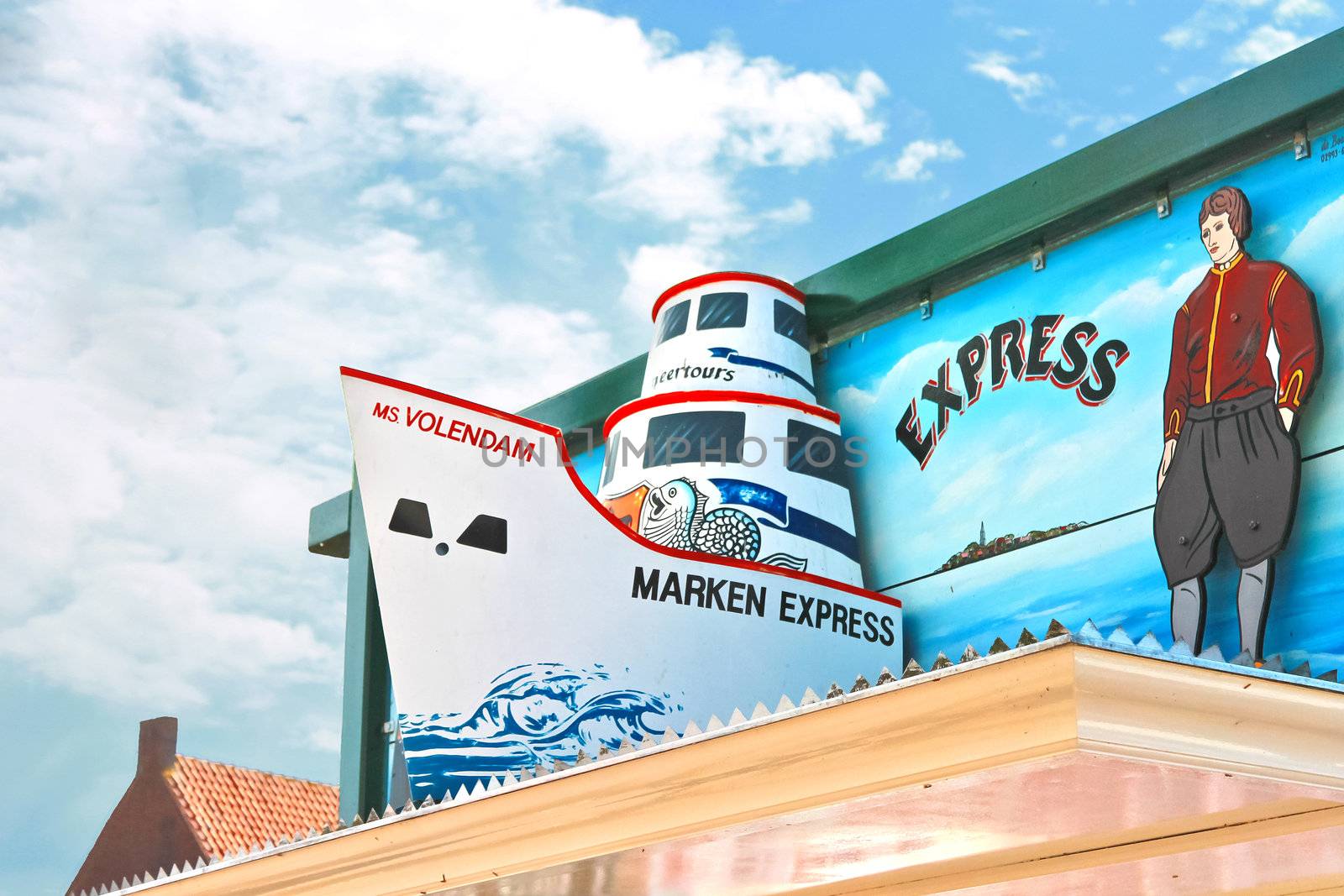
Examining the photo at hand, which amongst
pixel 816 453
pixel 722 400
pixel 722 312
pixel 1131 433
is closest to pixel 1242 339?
pixel 1131 433

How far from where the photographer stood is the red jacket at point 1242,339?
25.2 ft

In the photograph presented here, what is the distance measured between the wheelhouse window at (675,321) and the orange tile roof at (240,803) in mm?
13049

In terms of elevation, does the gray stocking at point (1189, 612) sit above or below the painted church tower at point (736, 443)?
below

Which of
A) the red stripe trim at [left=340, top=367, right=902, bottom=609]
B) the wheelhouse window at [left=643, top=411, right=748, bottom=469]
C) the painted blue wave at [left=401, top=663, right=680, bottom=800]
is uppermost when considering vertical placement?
the wheelhouse window at [left=643, top=411, right=748, bottom=469]

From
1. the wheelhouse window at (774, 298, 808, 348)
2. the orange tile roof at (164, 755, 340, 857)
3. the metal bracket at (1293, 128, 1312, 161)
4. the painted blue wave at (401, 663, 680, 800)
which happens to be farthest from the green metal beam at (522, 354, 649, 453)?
the orange tile roof at (164, 755, 340, 857)

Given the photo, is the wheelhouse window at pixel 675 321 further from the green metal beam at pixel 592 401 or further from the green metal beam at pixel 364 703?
the green metal beam at pixel 364 703

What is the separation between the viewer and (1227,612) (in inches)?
303

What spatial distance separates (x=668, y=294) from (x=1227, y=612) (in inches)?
166

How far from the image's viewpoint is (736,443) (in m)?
9.27

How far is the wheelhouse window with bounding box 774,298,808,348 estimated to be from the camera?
32.7 ft

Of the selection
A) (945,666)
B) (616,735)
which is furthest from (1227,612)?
(945,666)

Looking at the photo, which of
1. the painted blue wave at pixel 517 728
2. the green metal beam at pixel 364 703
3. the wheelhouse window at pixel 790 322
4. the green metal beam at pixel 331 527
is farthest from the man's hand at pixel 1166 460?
the green metal beam at pixel 331 527

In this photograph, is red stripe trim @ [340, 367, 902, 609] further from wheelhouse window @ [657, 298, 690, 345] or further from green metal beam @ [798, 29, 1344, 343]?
green metal beam @ [798, 29, 1344, 343]

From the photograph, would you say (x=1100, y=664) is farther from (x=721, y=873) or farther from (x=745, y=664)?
(x=745, y=664)
